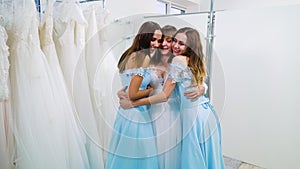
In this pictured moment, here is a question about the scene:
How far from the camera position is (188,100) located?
1092 millimetres

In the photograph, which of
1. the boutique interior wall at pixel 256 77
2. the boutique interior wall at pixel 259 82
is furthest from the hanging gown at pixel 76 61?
the boutique interior wall at pixel 259 82

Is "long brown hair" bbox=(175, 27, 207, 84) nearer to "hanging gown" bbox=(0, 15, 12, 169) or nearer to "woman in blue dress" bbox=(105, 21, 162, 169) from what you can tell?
"woman in blue dress" bbox=(105, 21, 162, 169)

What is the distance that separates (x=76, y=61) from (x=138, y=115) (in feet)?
1.70

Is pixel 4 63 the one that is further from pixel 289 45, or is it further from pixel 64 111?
pixel 289 45

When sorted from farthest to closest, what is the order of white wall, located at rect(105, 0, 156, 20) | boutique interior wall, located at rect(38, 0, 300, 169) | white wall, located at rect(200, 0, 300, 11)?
white wall, located at rect(200, 0, 300, 11), white wall, located at rect(105, 0, 156, 20), boutique interior wall, located at rect(38, 0, 300, 169)

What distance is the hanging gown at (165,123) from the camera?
3.58ft

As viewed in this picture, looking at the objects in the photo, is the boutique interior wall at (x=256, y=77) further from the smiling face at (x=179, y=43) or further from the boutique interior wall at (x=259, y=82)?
the smiling face at (x=179, y=43)

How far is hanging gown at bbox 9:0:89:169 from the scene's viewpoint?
1.09 metres

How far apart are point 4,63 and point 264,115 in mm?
1991

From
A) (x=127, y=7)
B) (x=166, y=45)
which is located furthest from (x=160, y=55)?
(x=127, y=7)

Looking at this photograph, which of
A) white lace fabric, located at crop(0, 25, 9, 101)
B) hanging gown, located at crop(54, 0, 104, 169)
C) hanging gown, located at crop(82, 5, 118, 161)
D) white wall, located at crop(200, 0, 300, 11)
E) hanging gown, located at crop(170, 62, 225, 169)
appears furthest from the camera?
white wall, located at crop(200, 0, 300, 11)

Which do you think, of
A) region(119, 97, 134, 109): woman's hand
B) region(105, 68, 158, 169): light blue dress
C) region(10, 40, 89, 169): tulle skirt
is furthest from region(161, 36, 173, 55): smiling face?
region(10, 40, 89, 169): tulle skirt

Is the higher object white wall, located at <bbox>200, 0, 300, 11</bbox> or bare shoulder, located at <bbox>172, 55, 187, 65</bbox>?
white wall, located at <bbox>200, 0, 300, 11</bbox>

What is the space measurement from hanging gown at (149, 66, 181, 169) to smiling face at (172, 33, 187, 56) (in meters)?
0.13
